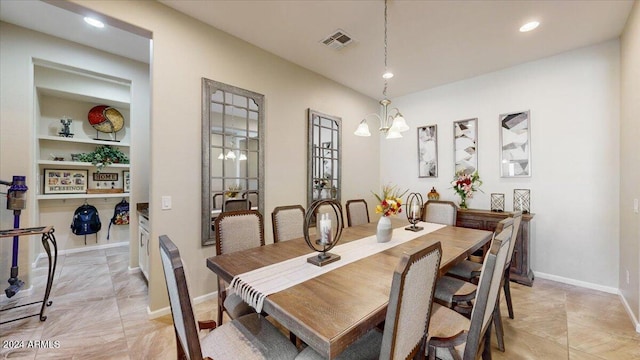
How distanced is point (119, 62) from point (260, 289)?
13.3 feet

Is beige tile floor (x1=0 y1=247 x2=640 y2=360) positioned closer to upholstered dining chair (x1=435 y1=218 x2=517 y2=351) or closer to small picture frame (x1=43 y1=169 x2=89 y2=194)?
upholstered dining chair (x1=435 y1=218 x2=517 y2=351)

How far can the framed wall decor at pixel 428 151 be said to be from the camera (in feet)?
14.2

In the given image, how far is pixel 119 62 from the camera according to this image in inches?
136

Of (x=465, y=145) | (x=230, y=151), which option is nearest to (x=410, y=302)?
(x=230, y=151)

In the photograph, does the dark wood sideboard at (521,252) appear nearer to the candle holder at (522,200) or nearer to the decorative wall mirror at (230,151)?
the candle holder at (522,200)

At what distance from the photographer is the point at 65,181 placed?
4.19 m

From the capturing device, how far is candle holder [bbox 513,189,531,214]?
11.2ft

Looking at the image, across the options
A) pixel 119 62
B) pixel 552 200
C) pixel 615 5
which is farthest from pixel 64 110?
pixel 552 200

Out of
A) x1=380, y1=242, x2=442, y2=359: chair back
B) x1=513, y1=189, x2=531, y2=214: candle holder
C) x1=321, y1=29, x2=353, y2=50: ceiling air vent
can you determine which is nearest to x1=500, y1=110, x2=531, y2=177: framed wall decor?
x1=513, y1=189, x2=531, y2=214: candle holder

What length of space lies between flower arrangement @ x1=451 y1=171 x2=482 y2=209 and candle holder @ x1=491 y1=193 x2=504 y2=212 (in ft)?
0.84

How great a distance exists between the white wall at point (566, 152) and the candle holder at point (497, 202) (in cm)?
9

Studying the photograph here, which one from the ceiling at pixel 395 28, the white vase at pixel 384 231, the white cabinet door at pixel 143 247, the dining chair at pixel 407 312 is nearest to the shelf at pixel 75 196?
the white cabinet door at pixel 143 247

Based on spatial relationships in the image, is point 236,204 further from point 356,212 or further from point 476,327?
point 476,327

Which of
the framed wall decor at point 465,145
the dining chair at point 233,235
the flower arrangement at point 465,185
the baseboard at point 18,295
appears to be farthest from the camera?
the framed wall decor at point 465,145
